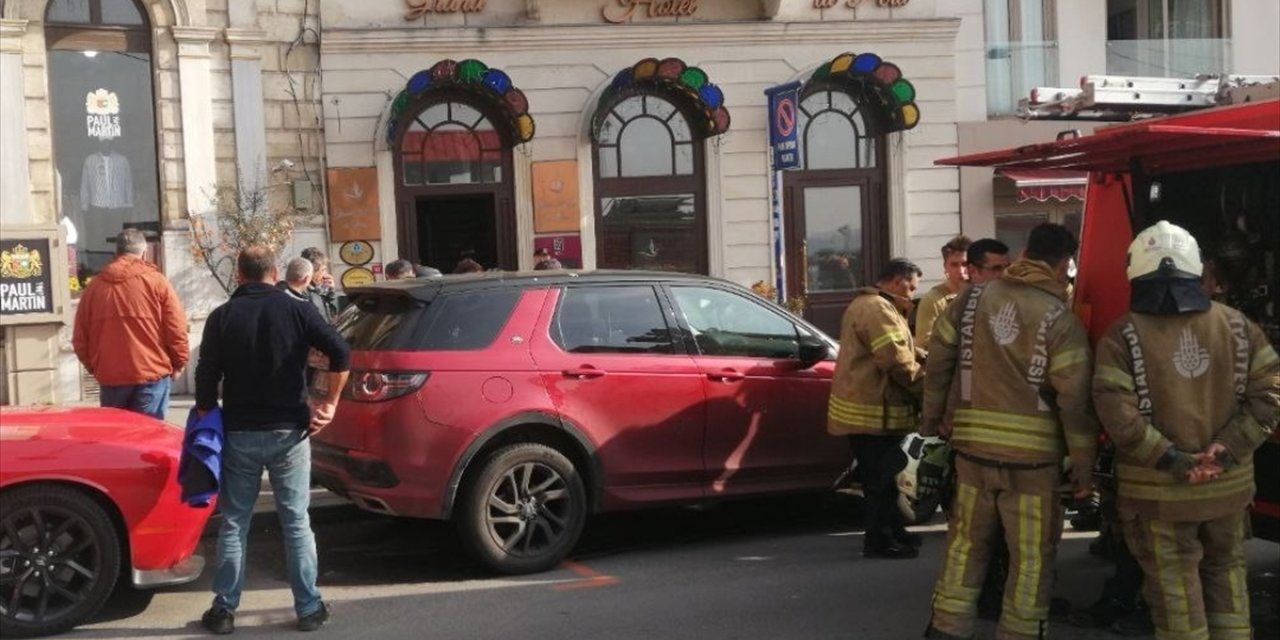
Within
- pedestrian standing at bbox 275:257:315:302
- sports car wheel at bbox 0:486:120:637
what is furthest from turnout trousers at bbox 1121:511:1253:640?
pedestrian standing at bbox 275:257:315:302

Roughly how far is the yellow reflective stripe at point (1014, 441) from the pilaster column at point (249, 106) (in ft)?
36.7

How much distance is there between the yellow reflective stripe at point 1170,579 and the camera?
16.2 ft

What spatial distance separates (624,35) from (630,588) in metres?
10.4

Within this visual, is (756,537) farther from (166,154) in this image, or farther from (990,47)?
(990,47)

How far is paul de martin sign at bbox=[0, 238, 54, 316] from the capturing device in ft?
39.0

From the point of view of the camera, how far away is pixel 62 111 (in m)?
14.2

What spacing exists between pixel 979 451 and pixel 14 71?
11.9m

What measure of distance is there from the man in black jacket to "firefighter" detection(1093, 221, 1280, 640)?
332 centimetres

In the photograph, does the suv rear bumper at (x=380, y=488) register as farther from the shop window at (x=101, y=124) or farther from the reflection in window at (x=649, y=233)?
the reflection in window at (x=649, y=233)

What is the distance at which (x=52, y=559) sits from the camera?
5.86 meters

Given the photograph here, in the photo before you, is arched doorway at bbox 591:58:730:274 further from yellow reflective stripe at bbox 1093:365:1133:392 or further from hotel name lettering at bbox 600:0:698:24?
yellow reflective stripe at bbox 1093:365:1133:392

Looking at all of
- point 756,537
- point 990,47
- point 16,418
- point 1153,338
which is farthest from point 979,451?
point 990,47

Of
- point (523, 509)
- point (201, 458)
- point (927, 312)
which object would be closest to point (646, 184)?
point (927, 312)

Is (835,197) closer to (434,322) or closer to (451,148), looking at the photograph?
(451,148)
